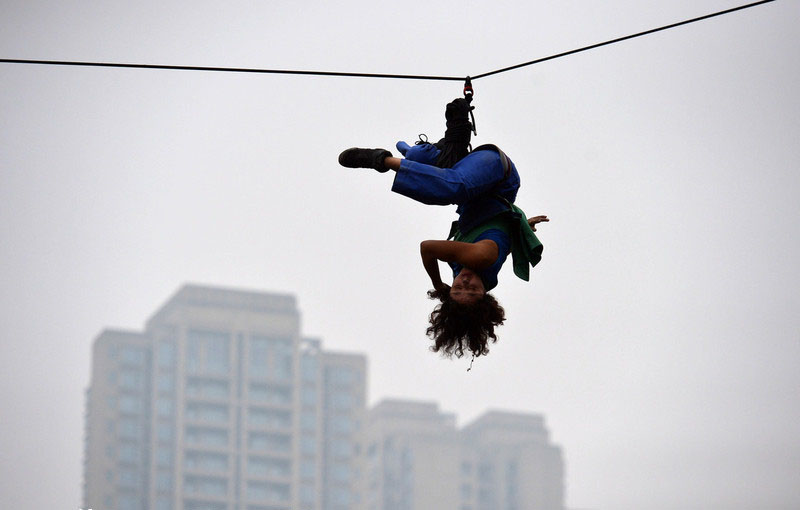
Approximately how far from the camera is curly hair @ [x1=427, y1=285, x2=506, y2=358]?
9.70 metres

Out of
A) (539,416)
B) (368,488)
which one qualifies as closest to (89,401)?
(368,488)

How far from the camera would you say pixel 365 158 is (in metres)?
9.27

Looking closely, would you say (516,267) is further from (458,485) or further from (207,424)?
(458,485)

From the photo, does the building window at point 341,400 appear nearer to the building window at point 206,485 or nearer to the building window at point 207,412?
the building window at point 207,412

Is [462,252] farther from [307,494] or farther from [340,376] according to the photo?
[340,376]

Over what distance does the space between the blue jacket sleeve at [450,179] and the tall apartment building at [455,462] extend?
511 feet

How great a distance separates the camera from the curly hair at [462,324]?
970 centimetres

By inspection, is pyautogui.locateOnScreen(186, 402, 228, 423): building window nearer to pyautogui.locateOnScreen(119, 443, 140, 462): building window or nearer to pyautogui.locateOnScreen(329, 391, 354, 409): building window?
pyautogui.locateOnScreen(119, 443, 140, 462): building window

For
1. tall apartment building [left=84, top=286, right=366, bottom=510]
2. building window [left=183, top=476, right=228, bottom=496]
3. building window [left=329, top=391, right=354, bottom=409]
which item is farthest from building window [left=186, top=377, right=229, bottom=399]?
building window [left=329, top=391, right=354, bottom=409]

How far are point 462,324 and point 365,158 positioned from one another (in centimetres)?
133

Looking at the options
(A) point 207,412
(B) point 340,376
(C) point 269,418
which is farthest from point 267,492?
(B) point 340,376

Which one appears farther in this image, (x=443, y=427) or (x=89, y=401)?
(x=443, y=427)

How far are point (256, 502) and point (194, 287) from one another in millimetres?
29996

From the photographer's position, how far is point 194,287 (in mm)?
169375
